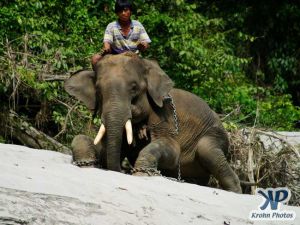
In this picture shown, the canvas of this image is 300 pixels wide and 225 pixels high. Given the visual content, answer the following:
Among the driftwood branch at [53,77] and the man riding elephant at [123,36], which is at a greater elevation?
the man riding elephant at [123,36]

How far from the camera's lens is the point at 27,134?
13.5 m

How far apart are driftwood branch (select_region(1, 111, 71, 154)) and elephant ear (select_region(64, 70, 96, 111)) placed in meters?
1.52

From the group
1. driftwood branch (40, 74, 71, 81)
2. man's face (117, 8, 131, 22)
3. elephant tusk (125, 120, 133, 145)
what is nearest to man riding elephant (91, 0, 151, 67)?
man's face (117, 8, 131, 22)

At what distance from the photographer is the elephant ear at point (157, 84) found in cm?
1166

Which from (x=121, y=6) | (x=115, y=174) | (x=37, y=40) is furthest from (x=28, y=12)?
(x=115, y=174)

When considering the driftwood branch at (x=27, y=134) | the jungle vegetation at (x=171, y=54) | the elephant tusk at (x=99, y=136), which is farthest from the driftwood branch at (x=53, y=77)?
the elephant tusk at (x=99, y=136)

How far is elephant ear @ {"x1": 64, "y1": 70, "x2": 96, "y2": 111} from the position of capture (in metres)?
11.7

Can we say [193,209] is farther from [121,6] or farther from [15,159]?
[121,6]

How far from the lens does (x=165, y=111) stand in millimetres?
11938

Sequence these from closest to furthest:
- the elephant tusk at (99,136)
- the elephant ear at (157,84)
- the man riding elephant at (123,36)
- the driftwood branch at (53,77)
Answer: the elephant tusk at (99,136) → the man riding elephant at (123,36) → the elephant ear at (157,84) → the driftwood branch at (53,77)

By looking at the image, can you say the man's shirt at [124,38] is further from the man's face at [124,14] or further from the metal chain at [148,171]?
the metal chain at [148,171]

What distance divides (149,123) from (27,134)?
2485mm

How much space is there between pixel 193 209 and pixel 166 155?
125 inches

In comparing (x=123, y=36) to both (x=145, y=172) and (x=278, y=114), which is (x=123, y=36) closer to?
(x=145, y=172)
